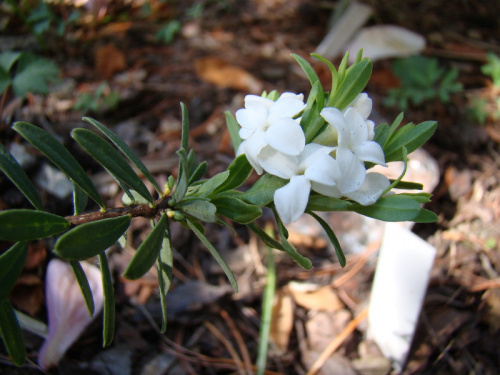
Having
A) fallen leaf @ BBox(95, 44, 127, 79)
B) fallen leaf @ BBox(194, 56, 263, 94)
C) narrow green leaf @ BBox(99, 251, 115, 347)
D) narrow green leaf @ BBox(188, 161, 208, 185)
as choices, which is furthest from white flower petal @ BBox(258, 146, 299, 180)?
fallen leaf @ BBox(95, 44, 127, 79)

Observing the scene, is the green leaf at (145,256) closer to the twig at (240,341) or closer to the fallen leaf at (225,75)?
the twig at (240,341)

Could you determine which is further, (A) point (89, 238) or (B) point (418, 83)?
(B) point (418, 83)

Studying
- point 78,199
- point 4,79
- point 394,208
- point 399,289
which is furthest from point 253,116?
point 4,79

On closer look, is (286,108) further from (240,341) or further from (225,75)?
(225,75)

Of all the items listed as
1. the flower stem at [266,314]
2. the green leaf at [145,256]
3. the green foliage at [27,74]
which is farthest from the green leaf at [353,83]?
the green foliage at [27,74]

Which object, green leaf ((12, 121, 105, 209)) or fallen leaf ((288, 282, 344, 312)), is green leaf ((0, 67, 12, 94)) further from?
fallen leaf ((288, 282, 344, 312))

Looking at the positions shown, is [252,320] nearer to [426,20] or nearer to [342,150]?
[342,150]
